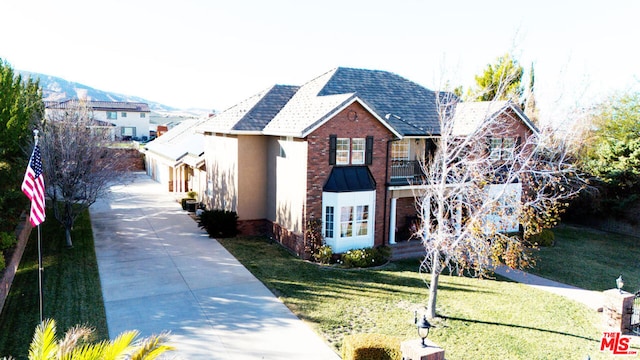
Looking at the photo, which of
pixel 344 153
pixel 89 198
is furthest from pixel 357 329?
pixel 89 198

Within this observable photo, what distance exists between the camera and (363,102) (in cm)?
1984

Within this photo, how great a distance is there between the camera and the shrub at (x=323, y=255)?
19125 millimetres

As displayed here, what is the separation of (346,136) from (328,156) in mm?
1244

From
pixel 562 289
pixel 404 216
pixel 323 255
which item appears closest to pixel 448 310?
pixel 562 289

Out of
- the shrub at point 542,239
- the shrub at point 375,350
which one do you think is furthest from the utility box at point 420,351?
the shrub at point 542,239

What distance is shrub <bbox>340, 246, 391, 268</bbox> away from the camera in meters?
19.0

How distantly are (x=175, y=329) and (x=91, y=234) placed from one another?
41.2 ft

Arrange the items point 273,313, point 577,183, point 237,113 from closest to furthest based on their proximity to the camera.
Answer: point 273,313
point 237,113
point 577,183

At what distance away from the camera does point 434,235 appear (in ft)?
42.7

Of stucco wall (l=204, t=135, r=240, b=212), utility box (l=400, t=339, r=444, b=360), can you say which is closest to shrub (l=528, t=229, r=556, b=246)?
stucco wall (l=204, t=135, r=240, b=212)

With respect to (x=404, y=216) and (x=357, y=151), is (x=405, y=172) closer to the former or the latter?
(x=404, y=216)

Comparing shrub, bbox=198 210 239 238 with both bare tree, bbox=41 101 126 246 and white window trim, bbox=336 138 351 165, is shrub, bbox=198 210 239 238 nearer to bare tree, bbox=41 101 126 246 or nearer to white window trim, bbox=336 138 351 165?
bare tree, bbox=41 101 126 246

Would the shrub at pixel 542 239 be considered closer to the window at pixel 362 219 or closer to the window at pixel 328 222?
the window at pixel 362 219

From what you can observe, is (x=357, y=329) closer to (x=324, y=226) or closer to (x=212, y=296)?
(x=212, y=296)
